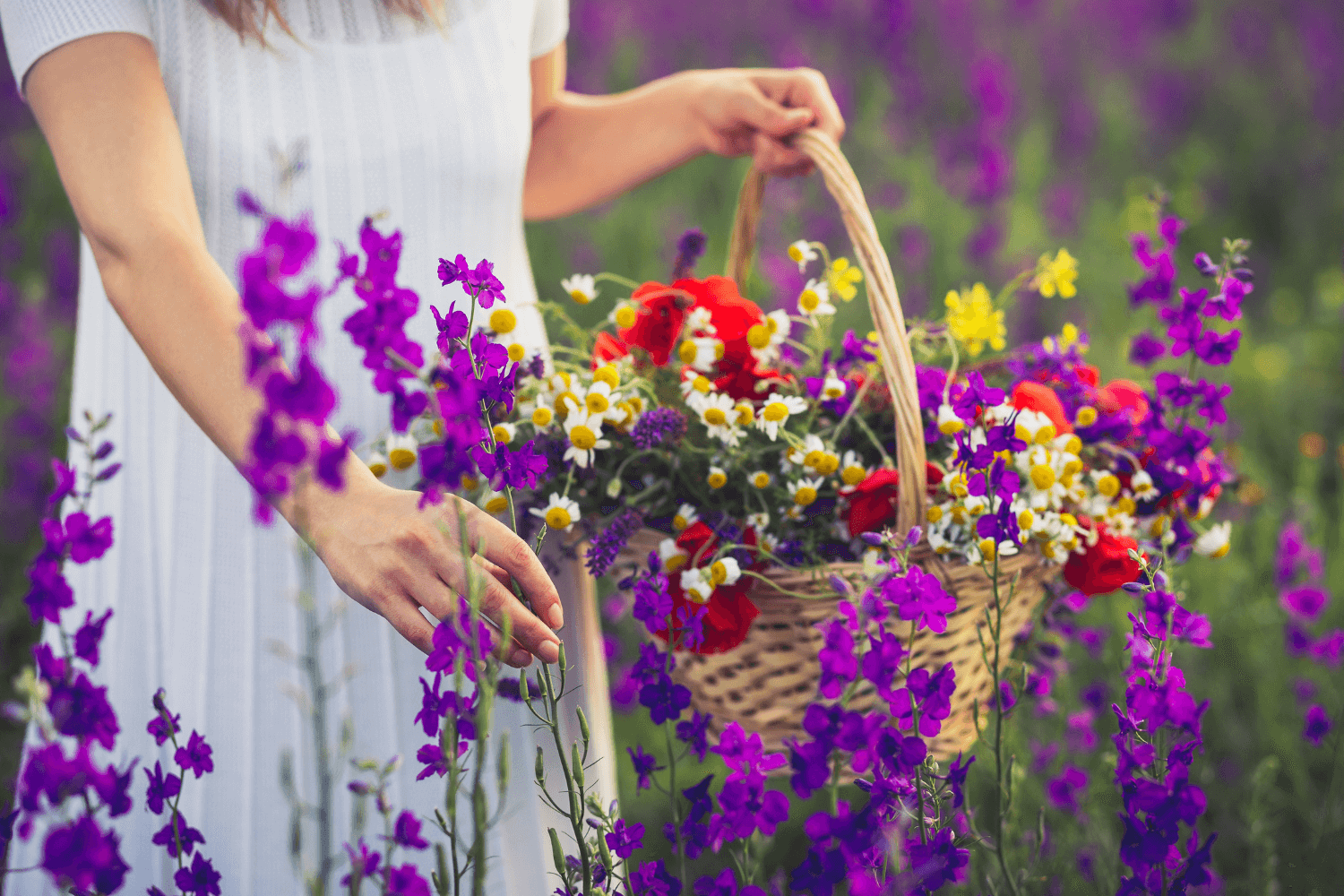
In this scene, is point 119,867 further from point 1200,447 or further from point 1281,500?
point 1281,500

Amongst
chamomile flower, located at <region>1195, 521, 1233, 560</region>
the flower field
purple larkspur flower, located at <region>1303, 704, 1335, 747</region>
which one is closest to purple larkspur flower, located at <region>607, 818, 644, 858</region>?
the flower field

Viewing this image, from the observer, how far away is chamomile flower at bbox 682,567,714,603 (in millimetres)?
694

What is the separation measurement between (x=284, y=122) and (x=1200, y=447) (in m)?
0.87

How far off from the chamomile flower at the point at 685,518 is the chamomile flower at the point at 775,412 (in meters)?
0.09

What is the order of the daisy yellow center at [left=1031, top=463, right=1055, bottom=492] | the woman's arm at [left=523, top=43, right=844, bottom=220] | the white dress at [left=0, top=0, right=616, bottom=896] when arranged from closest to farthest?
1. the daisy yellow center at [left=1031, top=463, right=1055, bottom=492]
2. the white dress at [left=0, top=0, right=616, bottom=896]
3. the woman's arm at [left=523, top=43, right=844, bottom=220]

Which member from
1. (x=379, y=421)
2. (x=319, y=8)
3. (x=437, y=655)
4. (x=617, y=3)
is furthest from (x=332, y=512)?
(x=617, y=3)

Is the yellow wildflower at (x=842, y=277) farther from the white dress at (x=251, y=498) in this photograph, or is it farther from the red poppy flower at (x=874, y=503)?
the white dress at (x=251, y=498)

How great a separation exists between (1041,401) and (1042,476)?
85 mm

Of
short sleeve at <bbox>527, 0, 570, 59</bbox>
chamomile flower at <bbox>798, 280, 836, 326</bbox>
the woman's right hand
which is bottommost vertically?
the woman's right hand

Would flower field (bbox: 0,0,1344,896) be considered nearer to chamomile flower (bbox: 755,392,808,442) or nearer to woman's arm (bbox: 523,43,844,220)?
chamomile flower (bbox: 755,392,808,442)

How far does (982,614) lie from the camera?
0.80 metres

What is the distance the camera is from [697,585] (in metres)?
0.69

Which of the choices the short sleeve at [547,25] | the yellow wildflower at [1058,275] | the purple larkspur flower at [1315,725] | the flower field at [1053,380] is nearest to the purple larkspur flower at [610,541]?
the flower field at [1053,380]

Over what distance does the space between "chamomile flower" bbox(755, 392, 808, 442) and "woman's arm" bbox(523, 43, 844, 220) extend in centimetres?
32
